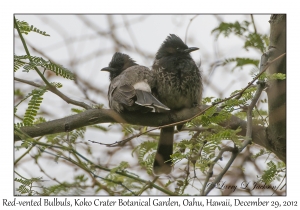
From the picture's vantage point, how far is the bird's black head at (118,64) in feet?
22.0

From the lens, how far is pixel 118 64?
675 cm

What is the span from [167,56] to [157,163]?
5.10ft

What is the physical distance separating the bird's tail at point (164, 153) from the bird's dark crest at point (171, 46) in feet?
3.60

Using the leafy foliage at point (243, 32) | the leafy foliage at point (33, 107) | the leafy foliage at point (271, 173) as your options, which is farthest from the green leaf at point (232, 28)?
the leafy foliage at point (33, 107)

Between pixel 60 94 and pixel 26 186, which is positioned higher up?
pixel 60 94

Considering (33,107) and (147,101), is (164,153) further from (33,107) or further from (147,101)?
(33,107)

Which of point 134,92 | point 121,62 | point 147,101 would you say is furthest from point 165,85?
point 121,62

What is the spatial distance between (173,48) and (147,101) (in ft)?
4.91

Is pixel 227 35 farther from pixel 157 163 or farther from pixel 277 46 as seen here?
pixel 157 163

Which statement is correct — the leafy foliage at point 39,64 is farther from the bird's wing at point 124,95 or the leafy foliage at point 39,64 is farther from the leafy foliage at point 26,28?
the bird's wing at point 124,95

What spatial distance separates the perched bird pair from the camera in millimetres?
5387

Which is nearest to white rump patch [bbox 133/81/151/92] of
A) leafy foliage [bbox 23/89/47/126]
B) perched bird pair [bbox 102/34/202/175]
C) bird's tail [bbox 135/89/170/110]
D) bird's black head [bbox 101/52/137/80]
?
perched bird pair [bbox 102/34/202/175]

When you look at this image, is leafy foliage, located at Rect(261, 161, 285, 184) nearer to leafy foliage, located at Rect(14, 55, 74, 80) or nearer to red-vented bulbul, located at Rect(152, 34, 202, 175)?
red-vented bulbul, located at Rect(152, 34, 202, 175)

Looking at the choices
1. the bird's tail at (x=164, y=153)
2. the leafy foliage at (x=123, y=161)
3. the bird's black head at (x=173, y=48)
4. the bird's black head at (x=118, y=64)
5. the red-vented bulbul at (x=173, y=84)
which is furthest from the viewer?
the bird's black head at (x=118, y=64)
